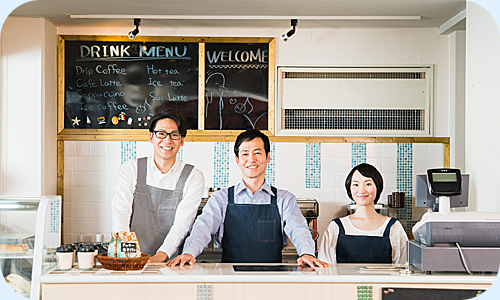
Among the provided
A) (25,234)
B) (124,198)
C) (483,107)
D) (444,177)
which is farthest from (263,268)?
(483,107)

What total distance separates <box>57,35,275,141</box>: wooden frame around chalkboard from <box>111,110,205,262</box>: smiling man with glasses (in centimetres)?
156

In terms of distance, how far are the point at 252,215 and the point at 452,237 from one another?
3.41 feet

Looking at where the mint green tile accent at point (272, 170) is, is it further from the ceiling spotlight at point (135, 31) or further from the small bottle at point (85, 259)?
the small bottle at point (85, 259)

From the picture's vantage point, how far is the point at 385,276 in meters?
1.99

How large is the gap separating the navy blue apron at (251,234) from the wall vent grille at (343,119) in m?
2.09

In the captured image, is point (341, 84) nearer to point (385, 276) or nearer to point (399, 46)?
point (399, 46)

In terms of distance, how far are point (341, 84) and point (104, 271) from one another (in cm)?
317

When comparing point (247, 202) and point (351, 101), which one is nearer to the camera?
point (247, 202)

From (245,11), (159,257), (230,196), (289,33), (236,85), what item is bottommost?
(159,257)

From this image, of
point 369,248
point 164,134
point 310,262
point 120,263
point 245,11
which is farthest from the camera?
point 245,11

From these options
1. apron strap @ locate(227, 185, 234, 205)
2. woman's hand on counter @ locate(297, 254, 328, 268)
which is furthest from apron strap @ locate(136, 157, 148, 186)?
woman's hand on counter @ locate(297, 254, 328, 268)

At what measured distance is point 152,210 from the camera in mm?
2947

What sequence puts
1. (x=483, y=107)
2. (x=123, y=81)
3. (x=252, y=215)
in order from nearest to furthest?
(x=252, y=215) → (x=483, y=107) → (x=123, y=81)

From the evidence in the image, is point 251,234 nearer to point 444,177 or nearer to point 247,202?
point 247,202
